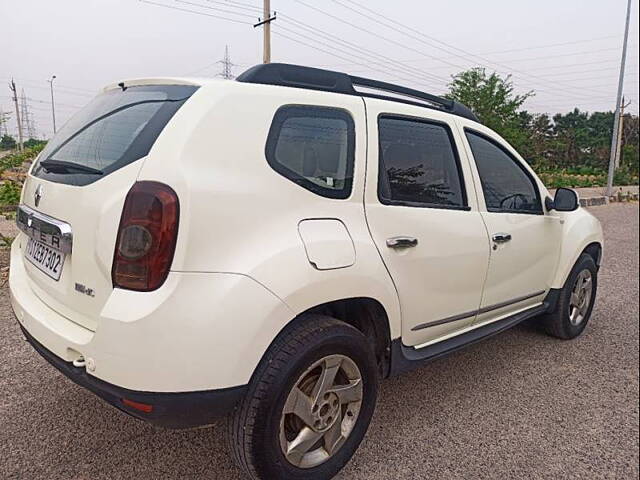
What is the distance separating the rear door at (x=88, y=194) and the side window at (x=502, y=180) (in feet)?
5.94

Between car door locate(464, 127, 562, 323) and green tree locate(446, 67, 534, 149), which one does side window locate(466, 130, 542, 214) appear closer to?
car door locate(464, 127, 562, 323)

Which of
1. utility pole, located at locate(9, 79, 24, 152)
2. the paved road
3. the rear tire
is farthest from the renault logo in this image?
the rear tire

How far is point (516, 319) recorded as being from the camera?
3273mm

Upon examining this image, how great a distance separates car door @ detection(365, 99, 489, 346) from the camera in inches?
88.7

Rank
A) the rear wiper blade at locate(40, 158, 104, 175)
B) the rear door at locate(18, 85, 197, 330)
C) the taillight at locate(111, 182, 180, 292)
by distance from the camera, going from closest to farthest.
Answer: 1. the taillight at locate(111, 182, 180, 292)
2. the rear door at locate(18, 85, 197, 330)
3. the rear wiper blade at locate(40, 158, 104, 175)

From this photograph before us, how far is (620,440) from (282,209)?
220 cm

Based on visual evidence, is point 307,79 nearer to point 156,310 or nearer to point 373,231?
point 373,231

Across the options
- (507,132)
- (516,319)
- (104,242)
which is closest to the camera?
(104,242)

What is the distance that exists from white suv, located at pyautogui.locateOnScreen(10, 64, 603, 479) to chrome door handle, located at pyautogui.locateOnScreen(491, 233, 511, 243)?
150mm

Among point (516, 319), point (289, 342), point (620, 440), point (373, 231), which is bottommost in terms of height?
point (620, 440)

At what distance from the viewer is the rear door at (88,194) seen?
1.73 m

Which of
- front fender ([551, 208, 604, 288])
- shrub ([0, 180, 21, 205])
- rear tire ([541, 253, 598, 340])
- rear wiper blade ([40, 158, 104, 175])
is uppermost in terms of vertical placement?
rear wiper blade ([40, 158, 104, 175])

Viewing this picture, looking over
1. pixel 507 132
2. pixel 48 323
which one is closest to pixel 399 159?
pixel 48 323

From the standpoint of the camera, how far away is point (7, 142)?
4.69 meters
